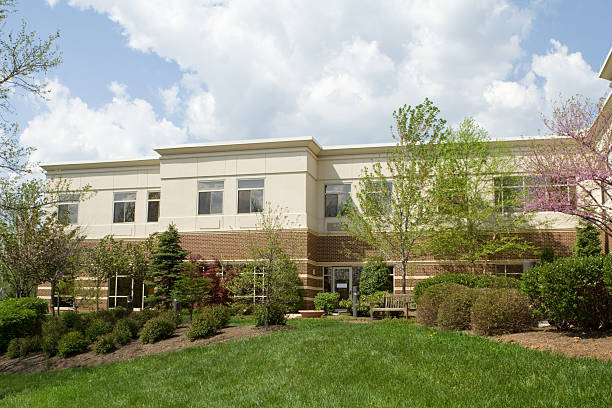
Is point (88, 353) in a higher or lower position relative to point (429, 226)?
lower

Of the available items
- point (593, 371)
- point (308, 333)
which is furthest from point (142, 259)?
point (593, 371)

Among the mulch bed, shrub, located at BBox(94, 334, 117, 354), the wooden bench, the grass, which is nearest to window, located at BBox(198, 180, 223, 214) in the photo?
the wooden bench

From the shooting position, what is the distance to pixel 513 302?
36.9 feet

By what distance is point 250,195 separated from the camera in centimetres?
2716

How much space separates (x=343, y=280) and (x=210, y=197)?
25.1 feet

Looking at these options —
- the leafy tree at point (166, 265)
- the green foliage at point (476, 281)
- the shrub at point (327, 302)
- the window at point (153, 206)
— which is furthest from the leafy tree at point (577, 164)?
the window at point (153, 206)

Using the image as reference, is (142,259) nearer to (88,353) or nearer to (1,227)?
(1,227)

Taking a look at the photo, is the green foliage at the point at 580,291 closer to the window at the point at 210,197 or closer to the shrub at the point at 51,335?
the shrub at the point at 51,335

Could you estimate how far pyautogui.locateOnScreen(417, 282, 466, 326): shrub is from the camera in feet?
44.2

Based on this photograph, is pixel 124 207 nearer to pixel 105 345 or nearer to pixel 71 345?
pixel 71 345

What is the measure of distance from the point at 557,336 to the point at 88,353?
10849 mm

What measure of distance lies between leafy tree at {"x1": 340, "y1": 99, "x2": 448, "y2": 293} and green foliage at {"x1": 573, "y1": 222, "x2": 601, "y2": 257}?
602 centimetres

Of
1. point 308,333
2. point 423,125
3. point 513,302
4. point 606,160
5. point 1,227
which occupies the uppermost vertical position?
point 423,125

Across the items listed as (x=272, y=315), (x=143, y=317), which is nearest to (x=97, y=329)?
(x=143, y=317)
